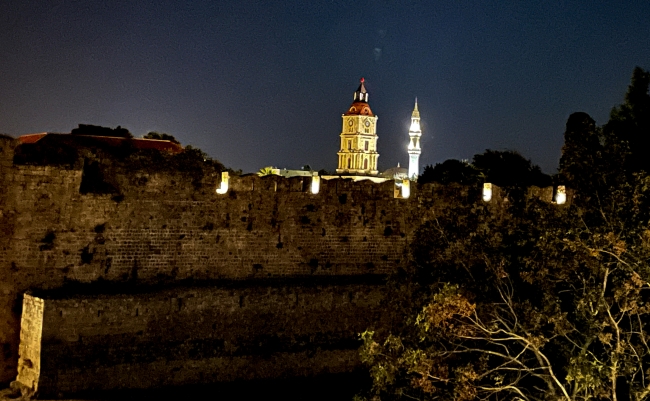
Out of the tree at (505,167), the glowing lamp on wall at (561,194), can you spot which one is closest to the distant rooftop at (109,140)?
the glowing lamp on wall at (561,194)

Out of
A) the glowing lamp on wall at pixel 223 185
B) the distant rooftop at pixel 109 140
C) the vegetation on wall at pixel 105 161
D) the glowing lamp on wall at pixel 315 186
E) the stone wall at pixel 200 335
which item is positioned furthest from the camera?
the distant rooftop at pixel 109 140

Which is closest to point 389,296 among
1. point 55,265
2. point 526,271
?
point 526,271

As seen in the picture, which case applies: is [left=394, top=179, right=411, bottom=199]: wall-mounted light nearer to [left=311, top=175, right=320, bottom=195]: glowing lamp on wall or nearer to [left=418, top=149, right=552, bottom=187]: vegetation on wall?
[left=311, top=175, right=320, bottom=195]: glowing lamp on wall

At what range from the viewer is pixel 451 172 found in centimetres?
4806

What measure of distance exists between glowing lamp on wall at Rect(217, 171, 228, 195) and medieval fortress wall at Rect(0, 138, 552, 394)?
128mm

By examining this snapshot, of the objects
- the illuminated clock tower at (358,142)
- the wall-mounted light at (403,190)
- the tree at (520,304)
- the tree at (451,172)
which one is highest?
the illuminated clock tower at (358,142)

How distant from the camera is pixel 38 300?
42.1 feet

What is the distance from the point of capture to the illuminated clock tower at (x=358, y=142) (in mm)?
97312

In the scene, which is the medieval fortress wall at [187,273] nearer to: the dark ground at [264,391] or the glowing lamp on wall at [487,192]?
the dark ground at [264,391]

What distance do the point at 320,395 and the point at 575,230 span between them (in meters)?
7.13

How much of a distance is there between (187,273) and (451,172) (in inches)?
1386

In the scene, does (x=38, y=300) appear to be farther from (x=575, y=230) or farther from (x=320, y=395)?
(x=575, y=230)

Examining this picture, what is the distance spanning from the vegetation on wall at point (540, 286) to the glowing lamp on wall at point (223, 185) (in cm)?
559

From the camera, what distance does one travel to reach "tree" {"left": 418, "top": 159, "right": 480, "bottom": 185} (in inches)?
1683
